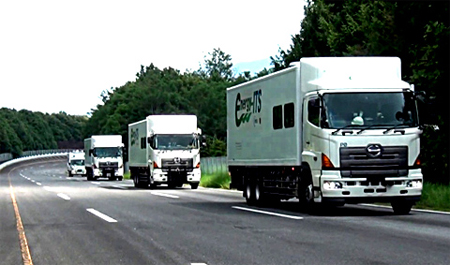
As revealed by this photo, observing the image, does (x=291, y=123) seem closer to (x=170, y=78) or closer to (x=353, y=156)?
(x=353, y=156)

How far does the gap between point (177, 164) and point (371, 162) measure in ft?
74.1

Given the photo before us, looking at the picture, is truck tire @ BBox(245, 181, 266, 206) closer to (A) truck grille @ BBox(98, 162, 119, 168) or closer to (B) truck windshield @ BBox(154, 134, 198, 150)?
(B) truck windshield @ BBox(154, 134, 198, 150)

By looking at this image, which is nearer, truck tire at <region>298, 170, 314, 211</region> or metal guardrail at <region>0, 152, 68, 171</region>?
truck tire at <region>298, 170, 314, 211</region>

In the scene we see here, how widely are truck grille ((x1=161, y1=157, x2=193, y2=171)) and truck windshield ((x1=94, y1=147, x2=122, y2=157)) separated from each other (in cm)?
2309

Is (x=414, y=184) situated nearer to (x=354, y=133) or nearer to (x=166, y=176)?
(x=354, y=133)

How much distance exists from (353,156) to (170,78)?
428 ft

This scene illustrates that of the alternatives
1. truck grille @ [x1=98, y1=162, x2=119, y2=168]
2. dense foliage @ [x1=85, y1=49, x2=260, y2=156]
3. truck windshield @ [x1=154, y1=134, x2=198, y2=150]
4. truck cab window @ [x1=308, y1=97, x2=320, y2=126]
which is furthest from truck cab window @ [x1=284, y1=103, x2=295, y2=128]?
dense foliage @ [x1=85, y1=49, x2=260, y2=156]

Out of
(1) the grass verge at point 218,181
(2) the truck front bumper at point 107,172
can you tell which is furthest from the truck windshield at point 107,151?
(1) the grass verge at point 218,181

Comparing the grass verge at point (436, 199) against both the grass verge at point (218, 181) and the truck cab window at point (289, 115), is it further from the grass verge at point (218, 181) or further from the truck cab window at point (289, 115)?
the grass verge at point (218, 181)

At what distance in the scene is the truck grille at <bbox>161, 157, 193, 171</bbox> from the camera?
40156mm

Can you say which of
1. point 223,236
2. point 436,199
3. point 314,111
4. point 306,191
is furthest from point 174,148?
point 223,236

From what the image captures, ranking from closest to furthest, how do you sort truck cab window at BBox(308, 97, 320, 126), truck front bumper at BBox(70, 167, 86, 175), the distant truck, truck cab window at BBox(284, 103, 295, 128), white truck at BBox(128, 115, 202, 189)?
truck cab window at BBox(308, 97, 320, 126) < truck cab window at BBox(284, 103, 295, 128) < white truck at BBox(128, 115, 202, 189) < truck front bumper at BBox(70, 167, 86, 175) < the distant truck

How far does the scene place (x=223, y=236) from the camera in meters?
14.4

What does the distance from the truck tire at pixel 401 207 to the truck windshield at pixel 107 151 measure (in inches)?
1751
